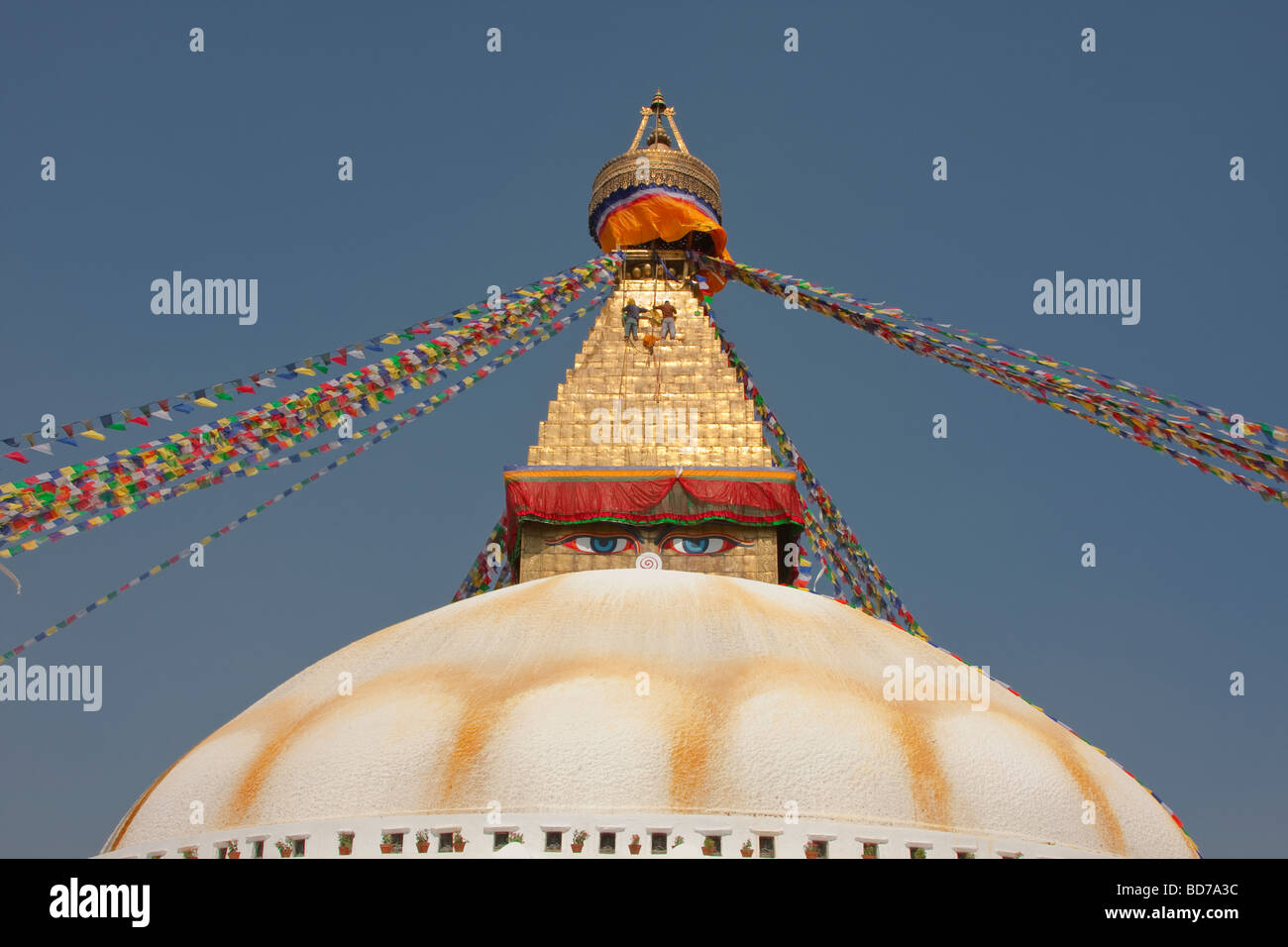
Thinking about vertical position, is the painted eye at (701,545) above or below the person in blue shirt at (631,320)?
below

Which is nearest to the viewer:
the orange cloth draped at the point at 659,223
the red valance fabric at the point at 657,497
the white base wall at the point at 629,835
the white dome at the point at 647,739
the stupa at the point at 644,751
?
the white base wall at the point at 629,835

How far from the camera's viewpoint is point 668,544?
13.5 metres

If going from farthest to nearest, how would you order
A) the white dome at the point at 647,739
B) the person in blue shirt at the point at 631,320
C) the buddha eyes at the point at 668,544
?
the person in blue shirt at the point at 631,320
the buddha eyes at the point at 668,544
the white dome at the point at 647,739

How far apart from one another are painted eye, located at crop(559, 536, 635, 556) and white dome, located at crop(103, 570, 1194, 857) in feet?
18.0

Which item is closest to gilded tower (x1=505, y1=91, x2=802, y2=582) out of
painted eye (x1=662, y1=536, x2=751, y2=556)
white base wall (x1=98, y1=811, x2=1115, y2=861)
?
painted eye (x1=662, y1=536, x2=751, y2=556)

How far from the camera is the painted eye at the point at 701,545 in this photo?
13516 mm

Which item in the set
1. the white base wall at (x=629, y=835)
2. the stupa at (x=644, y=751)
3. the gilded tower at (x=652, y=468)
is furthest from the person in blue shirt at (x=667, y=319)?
the white base wall at (x=629, y=835)

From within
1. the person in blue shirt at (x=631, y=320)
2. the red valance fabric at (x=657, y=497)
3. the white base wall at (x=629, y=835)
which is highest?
the person in blue shirt at (x=631, y=320)

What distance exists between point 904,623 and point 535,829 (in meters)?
9.50

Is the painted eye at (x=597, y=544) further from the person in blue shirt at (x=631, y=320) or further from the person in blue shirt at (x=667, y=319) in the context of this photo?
the person in blue shirt at (x=667, y=319)

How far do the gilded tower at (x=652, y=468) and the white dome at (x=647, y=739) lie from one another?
540cm

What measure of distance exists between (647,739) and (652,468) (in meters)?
7.43
